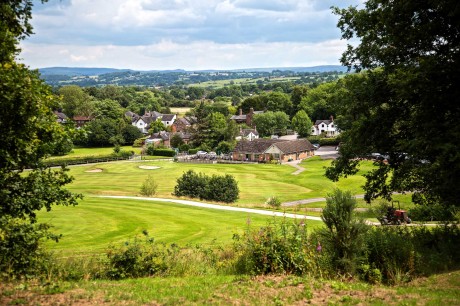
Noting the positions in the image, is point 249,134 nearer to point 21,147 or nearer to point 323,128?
point 323,128

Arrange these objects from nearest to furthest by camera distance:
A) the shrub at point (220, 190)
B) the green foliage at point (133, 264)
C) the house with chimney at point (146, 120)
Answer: the green foliage at point (133, 264), the shrub at point (220, 190), the house with chimney at point (146, 120)

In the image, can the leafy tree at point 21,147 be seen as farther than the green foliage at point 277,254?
No

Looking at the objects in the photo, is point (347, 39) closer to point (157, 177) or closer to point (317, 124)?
point (157, 177)

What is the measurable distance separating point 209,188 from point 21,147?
124ft

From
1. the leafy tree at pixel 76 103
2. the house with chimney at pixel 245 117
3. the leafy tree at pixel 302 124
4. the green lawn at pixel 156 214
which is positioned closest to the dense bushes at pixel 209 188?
the green lawn at pixel 156 214

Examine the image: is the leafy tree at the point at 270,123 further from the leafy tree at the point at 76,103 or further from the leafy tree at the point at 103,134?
the leafy tree at the point at 76,103

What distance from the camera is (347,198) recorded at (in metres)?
12.7

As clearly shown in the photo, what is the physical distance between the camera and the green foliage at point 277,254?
12.4 meters

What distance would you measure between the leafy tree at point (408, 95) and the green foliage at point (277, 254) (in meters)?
4.48

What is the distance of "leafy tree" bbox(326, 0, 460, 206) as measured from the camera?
1326cm

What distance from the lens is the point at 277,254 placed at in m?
12.5

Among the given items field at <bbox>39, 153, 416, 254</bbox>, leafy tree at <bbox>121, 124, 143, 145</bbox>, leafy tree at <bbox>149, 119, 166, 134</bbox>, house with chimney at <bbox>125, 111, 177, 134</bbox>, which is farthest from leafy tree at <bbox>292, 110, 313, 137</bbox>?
field at <bbox>39, 153, 416, 254</bbox>

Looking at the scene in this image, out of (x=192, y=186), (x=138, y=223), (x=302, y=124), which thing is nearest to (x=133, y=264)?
(x=138, y=223)

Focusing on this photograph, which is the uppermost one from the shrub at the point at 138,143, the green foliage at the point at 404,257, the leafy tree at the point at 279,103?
the green foliage at the point at 404,257
